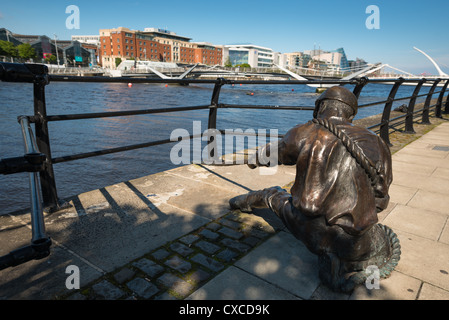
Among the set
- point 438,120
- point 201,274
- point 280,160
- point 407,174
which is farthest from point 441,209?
point 438,120

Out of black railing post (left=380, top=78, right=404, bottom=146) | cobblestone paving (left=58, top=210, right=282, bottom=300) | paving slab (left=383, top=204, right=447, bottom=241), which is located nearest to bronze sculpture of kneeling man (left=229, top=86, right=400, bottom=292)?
cobblestone paving (left=58, top=210, right=282, bottom=300)

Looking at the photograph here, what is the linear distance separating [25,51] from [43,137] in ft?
389

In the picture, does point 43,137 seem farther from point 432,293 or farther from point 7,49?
point 7,49

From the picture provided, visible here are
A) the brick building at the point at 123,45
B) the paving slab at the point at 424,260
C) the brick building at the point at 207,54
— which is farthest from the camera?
the brick building at the point at 207,54

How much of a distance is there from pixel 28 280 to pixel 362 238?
2.26 m

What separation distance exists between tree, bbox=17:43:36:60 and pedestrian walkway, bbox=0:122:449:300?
4646 inches

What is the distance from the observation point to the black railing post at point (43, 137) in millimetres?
2615

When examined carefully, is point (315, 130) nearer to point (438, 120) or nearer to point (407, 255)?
point (407, 255)

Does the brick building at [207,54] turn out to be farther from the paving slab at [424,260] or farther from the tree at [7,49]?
the paving slab at [424,260]

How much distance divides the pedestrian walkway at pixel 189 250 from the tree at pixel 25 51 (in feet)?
387

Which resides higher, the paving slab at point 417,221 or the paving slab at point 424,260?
the paving slab at point 417,221

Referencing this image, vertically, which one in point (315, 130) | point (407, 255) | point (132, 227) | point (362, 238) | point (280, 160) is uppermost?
point (315, 130)

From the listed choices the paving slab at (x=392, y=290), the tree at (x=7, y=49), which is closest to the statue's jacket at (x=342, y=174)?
the paving slab at (x=392, y=290)
